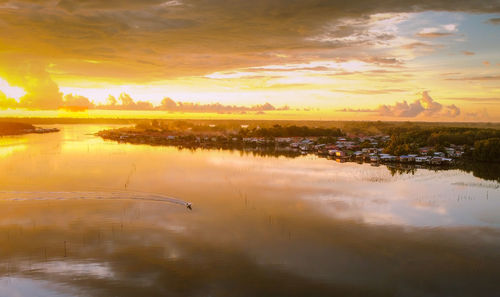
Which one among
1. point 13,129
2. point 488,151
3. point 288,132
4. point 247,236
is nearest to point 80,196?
point 247,236

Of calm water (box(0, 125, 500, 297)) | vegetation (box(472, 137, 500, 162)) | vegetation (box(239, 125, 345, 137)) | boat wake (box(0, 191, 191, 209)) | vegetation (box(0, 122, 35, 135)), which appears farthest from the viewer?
vegetation (box(0, 122, 35, 135))

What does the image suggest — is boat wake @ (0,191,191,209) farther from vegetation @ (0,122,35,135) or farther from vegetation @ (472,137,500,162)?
vegetation @ (0,122,35,135)

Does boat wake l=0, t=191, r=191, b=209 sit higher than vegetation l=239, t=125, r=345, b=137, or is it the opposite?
vegetation l=239, t=125, r=345, b=137

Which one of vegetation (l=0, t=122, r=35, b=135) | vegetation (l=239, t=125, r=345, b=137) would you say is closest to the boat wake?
vegetation (l=239, t=125, r=345, b=137)

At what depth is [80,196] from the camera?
67.6 ft

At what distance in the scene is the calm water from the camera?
10.8 metres

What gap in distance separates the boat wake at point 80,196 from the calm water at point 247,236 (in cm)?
11

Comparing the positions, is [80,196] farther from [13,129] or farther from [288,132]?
[13,129]

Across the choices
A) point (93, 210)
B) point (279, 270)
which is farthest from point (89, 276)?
point (93, 210)

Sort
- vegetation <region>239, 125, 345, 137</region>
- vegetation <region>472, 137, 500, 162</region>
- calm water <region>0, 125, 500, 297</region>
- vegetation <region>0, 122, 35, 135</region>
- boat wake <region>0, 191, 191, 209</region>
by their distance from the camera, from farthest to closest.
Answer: vegetation <region>0, 122, 35, 135</region>, vegetation <region>239, 125, 345, 137</region>, vegetation <region>472, 137, 500, 162</region>, boat wake <region>0, 191, 191, 209</region>, calm water <region>0, 125, 500, 297</region>

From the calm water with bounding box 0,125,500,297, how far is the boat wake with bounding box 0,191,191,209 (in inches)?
4.4

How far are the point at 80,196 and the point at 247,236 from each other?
11.5m

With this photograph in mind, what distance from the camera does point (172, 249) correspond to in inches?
520

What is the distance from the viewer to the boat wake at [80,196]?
20028 millimetres
